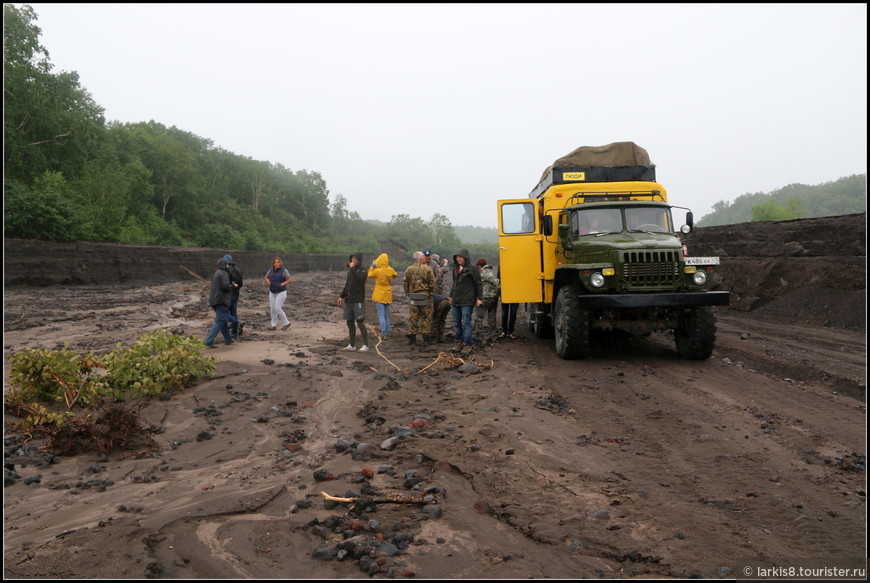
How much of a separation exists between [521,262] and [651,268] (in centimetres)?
257

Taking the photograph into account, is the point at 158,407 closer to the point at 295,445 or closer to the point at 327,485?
the point at 295,445

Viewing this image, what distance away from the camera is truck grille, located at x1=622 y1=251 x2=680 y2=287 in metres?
8.21

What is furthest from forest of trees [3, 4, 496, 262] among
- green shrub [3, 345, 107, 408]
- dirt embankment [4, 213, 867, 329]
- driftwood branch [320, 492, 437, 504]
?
driftwood branch [320, 492, 437, 504]

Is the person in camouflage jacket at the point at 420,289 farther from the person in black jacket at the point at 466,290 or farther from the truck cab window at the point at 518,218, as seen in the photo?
the truck cab window at the point at 518,218

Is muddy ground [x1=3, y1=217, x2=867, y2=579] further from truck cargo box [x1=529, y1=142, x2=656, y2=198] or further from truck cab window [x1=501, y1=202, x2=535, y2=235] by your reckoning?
truck cargo box [x1=529, y1=142, x2=656, y2=198]

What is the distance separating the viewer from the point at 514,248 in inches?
394

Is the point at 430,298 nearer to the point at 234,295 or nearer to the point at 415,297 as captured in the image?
the point at 415,297

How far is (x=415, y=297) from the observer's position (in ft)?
35.8

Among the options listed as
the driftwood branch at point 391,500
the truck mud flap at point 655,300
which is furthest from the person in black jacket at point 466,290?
the driftwood branch at point 391,500

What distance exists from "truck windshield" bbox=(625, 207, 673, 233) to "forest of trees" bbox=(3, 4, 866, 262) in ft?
69.7

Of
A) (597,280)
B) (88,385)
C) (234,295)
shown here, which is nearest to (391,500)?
(88,385)

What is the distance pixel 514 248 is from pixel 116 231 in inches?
1078

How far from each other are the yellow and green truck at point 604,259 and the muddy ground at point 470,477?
753 millimetres

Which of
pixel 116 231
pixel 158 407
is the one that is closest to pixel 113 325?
pixel 158 407
